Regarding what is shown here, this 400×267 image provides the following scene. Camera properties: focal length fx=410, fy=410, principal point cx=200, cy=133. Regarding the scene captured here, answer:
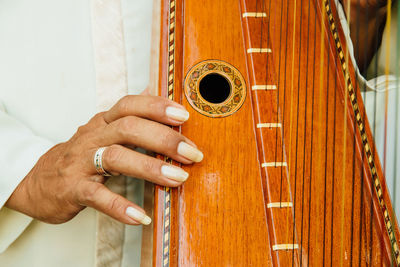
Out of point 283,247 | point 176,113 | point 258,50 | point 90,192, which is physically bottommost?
point 283,247

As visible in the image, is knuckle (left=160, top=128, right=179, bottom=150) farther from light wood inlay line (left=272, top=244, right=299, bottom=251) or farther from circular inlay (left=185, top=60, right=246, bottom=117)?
light wood inlay line (left=272, top=244, right=299, bottom=251)

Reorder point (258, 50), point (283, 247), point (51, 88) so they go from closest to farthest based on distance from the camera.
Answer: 1. point (283, 247)
2. point (258, 50)
3. point (51, 88)

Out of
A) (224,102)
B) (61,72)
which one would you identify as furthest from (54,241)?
(224,102)

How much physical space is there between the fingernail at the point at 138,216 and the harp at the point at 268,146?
1.4 inches

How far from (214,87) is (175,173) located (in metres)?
0.20

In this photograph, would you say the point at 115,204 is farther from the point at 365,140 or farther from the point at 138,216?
the point at 365,140

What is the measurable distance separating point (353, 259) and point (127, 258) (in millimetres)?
511

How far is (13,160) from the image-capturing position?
846 mm

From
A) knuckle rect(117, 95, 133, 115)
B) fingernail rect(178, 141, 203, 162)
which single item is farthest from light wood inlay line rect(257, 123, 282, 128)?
knuckle rect(117, 95, 133, 115)

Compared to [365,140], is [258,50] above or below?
above

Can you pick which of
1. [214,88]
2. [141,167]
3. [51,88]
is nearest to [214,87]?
Answer: [214,88]

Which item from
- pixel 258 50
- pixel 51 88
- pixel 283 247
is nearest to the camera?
pixel 283 247

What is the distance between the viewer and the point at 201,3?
769mm

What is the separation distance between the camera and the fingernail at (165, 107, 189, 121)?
0.66 meters
